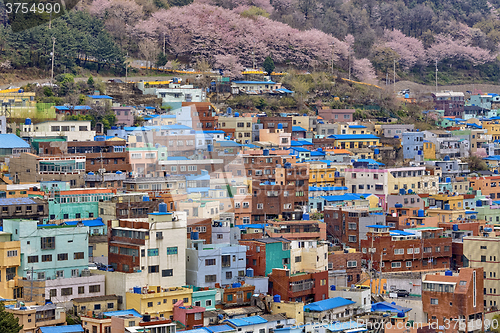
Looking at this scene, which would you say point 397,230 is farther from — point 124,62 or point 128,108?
point 124,62

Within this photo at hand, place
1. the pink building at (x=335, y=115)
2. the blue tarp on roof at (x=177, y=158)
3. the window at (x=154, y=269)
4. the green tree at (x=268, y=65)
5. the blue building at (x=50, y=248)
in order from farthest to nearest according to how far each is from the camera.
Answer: the green tree at (x=268, y=65) < the pink building at (x=335, y=115) < the blue tarp on roof at (x=177, y=158) < the window at (x=154, y=269) < the blue building at (x=50, y=248)

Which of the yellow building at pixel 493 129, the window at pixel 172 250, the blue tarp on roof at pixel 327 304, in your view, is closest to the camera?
the window at pixel 172 250

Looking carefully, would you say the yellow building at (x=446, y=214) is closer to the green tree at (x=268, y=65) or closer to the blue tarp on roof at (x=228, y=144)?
the blue tarp on roof at (x=228, y=144)

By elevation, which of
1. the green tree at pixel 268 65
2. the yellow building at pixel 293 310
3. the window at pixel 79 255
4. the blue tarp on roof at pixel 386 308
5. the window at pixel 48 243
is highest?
the green tree at pixel 268 65

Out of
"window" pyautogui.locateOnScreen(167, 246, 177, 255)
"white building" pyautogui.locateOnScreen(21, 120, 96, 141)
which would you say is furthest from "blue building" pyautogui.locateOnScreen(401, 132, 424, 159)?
"window" pyautogui.locateOnScreen(167, 246, 177, 255)

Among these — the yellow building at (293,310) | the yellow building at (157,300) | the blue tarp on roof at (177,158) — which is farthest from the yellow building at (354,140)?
the yellow building at (157,300)

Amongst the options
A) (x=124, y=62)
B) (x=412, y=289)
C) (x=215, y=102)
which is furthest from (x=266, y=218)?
(x=124, y=62)

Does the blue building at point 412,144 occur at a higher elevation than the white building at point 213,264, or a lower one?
higher
